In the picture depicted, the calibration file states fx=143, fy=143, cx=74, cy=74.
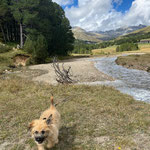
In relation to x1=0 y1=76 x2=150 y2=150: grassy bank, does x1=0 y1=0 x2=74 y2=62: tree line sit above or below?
above

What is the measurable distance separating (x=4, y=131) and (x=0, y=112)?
2.26 meters

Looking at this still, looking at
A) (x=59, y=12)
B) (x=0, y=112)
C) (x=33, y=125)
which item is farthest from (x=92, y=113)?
(x=59, y=12)

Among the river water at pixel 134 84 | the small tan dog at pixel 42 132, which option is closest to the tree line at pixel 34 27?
the river water at pixel 134 84

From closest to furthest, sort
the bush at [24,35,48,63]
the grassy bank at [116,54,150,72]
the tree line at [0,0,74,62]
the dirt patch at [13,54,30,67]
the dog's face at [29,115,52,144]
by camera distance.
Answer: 1. the dog's face at [29,115,52,144]
2. the grassy bank at [116,54,150,72]
3. the dirt patch at [13,54,30,67]
4. the bush at [24,35,48,63]
5. the tree line at [0,0,74,62]

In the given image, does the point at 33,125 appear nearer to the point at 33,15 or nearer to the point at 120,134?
the point at 120,134

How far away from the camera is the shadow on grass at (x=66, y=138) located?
→ 18.8ft

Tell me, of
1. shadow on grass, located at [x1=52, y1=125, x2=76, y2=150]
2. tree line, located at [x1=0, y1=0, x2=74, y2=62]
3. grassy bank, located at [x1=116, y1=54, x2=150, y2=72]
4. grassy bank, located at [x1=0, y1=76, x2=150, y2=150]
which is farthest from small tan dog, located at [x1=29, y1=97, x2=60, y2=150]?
tree line, located at [x1=0, y1=0, x2=74, y2=62]

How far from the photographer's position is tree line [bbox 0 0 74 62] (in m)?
41.4

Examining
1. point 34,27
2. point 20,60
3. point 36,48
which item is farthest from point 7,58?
point 34,27

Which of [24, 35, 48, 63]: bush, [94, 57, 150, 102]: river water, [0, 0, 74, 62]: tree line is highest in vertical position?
[0, 0, 74, 62]: tree line

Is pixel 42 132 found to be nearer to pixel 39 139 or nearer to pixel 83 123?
pixel 39 139

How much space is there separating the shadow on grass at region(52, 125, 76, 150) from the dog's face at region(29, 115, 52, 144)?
57.3 inches

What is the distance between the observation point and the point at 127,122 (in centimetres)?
764

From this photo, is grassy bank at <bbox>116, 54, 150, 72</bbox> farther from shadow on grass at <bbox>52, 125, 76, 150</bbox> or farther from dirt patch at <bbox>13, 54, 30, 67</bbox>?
shadow on grass at <bbox>52, 125, 76, 150</bbox>
